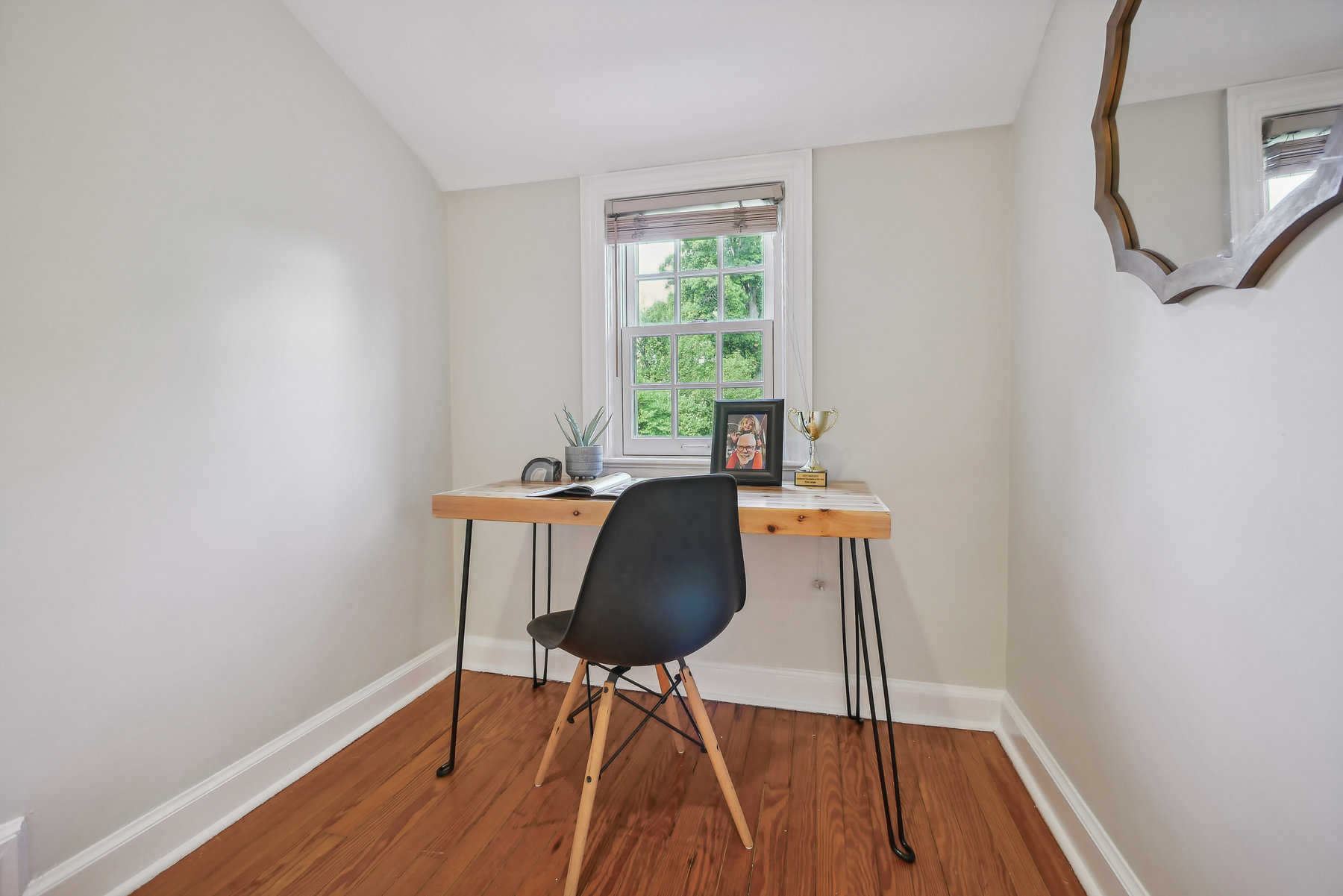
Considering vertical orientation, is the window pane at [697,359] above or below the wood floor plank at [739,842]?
above

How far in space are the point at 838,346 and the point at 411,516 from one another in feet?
6.20

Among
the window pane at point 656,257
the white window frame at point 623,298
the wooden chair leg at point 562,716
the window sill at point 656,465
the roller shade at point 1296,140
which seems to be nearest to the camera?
the roller shade at point 1296,140

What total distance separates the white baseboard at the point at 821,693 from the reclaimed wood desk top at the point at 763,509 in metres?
0.77

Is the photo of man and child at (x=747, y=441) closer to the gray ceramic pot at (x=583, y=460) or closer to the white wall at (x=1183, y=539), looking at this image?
the gray ceramic pot at (x=583, y=460)

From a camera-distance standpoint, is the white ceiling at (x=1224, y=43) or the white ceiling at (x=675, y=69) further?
the white ceiling at (x=675, y=69)

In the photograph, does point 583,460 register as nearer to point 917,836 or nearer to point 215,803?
point 215,803

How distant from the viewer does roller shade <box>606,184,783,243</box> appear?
216 centimetres

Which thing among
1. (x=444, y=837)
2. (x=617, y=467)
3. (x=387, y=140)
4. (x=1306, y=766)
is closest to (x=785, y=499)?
(x=617, y=467)

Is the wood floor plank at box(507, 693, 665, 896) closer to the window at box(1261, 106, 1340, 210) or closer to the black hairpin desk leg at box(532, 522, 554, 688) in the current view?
the black hairpin desk leg at box(532, 522, 554, 688)

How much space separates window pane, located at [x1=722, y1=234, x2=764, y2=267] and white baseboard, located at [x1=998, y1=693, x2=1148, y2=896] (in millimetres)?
1917

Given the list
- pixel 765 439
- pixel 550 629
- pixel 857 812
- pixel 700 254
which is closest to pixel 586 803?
pixel 550 629

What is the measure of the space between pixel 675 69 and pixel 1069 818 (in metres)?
2.51

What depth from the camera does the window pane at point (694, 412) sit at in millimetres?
2334

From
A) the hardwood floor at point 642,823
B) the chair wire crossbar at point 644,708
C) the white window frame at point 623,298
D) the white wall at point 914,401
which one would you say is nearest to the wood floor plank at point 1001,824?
the hardwood floor at point 642,823
